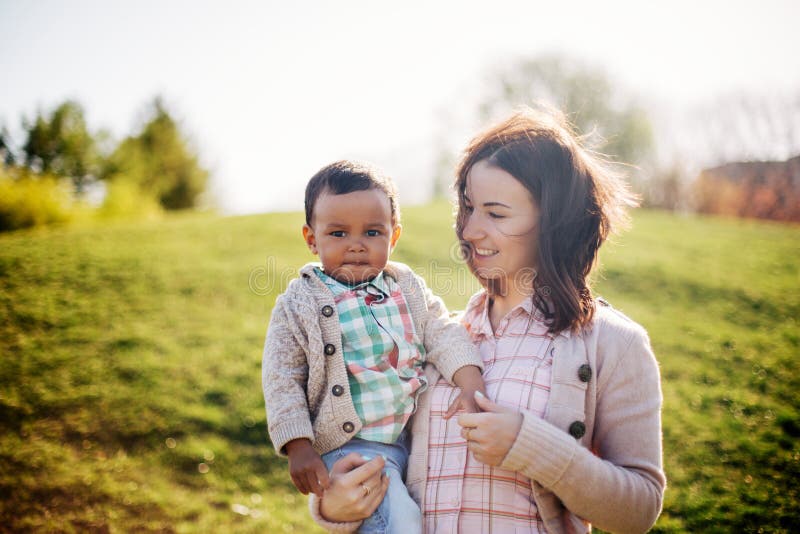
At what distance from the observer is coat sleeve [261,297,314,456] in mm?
1866

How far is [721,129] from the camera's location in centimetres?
2564

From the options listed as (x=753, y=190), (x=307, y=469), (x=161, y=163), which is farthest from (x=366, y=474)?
(x=161, y=163)

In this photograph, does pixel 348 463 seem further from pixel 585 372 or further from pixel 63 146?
pixel 63 146

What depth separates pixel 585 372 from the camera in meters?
1.87

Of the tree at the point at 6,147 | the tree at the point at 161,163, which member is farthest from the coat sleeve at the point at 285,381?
the tree at the point at 6,147

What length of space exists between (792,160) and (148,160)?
3082cm

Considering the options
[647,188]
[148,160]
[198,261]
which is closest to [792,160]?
[647,188]

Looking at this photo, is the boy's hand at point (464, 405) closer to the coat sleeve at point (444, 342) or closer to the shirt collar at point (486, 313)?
the coat sleeve at point (444, 342)

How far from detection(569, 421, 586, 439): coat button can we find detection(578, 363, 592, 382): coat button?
0.53ft

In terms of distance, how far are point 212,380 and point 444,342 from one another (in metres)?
4.73

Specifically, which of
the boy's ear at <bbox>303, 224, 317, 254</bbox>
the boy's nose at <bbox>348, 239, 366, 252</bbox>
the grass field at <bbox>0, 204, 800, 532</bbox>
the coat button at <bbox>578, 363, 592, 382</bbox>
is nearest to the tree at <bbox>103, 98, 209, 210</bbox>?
the grass field at <bbox>0, 204, 800, 532</bbox>

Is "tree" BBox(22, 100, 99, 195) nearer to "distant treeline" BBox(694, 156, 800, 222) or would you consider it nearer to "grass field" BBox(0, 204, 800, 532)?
"grass field" BBox(0, 204, 800, 532)

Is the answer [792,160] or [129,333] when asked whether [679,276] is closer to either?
[129,333]

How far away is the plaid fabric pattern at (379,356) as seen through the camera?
6.76 feet
